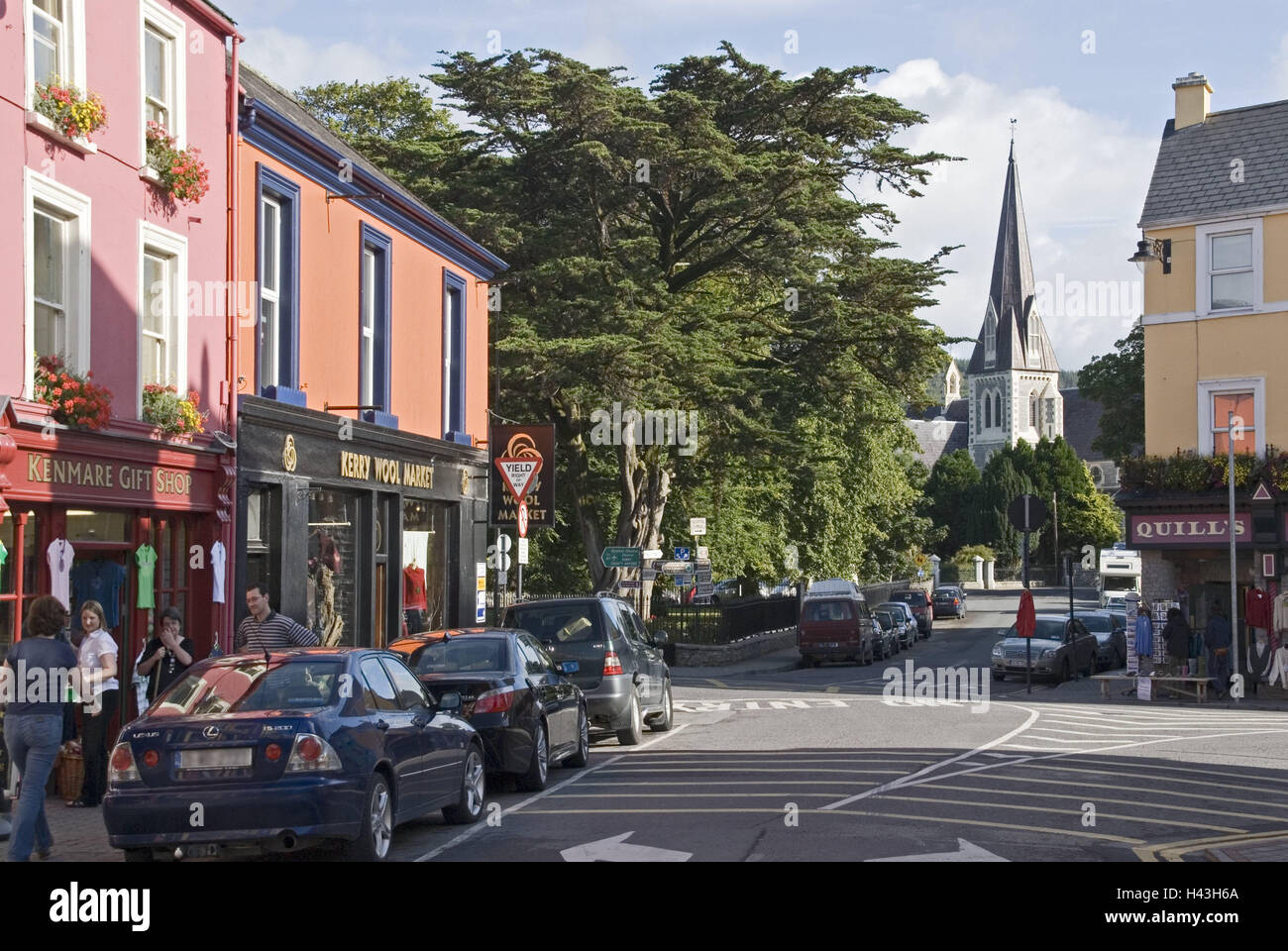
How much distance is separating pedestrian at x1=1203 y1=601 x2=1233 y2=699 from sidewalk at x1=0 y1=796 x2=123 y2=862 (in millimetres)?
22054

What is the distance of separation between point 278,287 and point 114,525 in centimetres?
527

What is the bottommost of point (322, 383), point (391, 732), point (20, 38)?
point (391, 732)

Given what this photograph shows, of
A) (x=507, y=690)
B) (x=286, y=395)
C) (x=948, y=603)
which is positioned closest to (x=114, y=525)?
(x=286, y=395)

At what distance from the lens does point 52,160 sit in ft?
51.6

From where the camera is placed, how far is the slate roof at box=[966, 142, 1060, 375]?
138 m

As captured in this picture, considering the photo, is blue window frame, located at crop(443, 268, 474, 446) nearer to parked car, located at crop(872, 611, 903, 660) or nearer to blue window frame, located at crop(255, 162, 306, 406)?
blue window frame, located at crop(255, 162, 306, 406)

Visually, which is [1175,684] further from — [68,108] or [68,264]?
[68,108]

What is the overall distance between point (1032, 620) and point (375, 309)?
47.7 ft

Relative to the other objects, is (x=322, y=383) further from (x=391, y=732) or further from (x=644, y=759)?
(x=391, y=732)

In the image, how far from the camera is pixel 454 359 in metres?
28.9

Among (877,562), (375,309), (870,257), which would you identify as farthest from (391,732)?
(877,562)

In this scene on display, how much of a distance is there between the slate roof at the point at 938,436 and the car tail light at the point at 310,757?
158m
